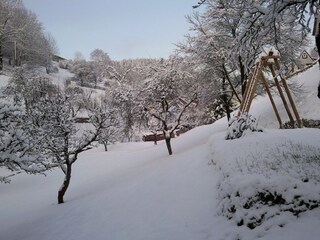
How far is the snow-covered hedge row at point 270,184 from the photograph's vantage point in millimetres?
5160

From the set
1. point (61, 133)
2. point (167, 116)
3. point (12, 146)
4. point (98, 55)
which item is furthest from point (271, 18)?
point (98, 55)

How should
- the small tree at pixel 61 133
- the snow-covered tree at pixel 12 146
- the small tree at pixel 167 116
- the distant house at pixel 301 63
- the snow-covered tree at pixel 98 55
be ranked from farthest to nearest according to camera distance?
the snow-covered tree at pixel 98 55 → the small tree at pixel 167 116 → the distant house at pixel 301 63 → the small tree at pixel 61 133 → the snow-covered tree at pixel 12 146

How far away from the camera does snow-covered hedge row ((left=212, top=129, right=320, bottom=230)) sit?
516 centimetres

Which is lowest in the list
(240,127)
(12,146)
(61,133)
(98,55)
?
(240,127)

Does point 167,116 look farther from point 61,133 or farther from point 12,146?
point 12,146

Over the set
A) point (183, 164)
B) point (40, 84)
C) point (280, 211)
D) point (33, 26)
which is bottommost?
point (280, 211)

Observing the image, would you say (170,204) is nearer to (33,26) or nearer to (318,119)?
(318,119)

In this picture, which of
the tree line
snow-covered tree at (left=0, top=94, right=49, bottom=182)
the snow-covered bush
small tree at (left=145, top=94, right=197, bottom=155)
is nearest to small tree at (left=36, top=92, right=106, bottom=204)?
snow-covered tree at (left=0, top=94, right=49, bottom=182)

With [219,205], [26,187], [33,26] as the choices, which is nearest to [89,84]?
[33,26]

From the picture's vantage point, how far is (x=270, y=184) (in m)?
5.59

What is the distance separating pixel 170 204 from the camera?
8.02 metres

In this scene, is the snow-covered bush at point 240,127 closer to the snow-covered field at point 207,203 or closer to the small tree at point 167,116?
the snow-covered field at point 207,203

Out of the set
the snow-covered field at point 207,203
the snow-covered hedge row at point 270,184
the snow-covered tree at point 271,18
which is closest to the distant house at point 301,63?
the snow-covered tree at point 271,18

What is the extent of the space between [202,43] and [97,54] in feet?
239
